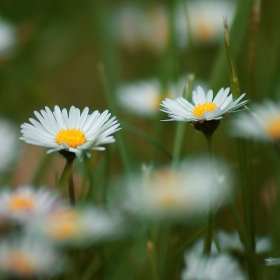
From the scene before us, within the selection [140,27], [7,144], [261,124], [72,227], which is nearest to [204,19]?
[140,27]

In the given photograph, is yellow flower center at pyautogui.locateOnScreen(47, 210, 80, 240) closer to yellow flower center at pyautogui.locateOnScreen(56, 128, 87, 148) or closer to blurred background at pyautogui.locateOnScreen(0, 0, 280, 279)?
yellow flower center at pyautogui.locateOnScreen(56, 128, 87, 148)

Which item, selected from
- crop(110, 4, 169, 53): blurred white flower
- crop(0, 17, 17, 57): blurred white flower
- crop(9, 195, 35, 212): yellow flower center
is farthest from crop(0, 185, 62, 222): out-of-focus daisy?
crop(110, 4, 169, 53): blurred white flower

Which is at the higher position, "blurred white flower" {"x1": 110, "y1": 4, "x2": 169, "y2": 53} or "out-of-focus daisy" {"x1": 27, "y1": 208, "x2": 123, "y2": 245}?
"blurred white flower" {"x1": 110, "y1": 4, "x2": 169, "y2": 53}

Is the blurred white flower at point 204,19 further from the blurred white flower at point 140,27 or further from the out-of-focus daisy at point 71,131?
the out-of-focus daisy at point 71,131

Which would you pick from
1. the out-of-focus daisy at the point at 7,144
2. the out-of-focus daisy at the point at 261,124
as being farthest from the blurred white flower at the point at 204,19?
the out-of-focus daisy at the point at 261,124

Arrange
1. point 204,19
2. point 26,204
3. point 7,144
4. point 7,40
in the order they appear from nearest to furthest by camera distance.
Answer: point 26,204
point 7,144
point 7,40
point 204,19

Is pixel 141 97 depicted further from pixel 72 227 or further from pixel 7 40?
pixel 72 227

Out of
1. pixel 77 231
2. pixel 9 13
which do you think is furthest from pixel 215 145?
pixel 9 13
